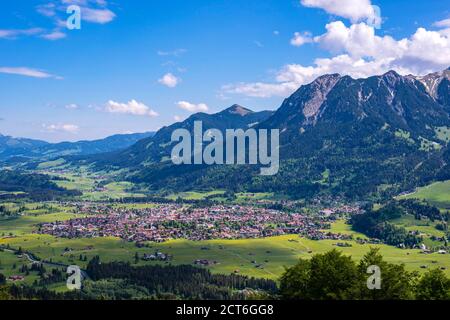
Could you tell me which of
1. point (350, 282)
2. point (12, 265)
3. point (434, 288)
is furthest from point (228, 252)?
point (350, 282)

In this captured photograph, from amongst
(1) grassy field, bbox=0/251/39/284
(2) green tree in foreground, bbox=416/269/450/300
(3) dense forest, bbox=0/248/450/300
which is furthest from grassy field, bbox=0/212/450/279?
(2) green tree in foreground, bbox=416/269/450/300

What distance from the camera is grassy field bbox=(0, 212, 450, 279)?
153750 millimetres

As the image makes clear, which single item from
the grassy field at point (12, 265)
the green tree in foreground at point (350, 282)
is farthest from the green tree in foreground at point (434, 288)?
the grassy field at point (12, 265)

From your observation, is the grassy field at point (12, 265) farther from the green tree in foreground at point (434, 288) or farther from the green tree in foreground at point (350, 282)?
the green tree in foreground at point (434, 288)

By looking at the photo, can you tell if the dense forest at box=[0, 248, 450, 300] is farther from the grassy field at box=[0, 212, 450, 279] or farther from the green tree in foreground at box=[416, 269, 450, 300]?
the grassy field at box=[0, 212, 450, 279]

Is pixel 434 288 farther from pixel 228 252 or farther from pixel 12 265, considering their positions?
pixel 12 265

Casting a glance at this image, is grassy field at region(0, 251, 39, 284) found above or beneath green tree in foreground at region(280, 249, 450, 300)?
beneath

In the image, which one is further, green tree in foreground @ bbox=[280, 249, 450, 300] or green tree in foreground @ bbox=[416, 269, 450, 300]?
green tree in foreground @ bbox=[416, 269, 450, 300]

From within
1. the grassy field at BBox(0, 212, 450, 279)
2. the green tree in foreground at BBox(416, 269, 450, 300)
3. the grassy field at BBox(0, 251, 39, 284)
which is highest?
the green tree in foreground at BBox(416, 269, 450, 300)

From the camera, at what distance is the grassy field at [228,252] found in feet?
504

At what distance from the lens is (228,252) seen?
176375 millimetres
